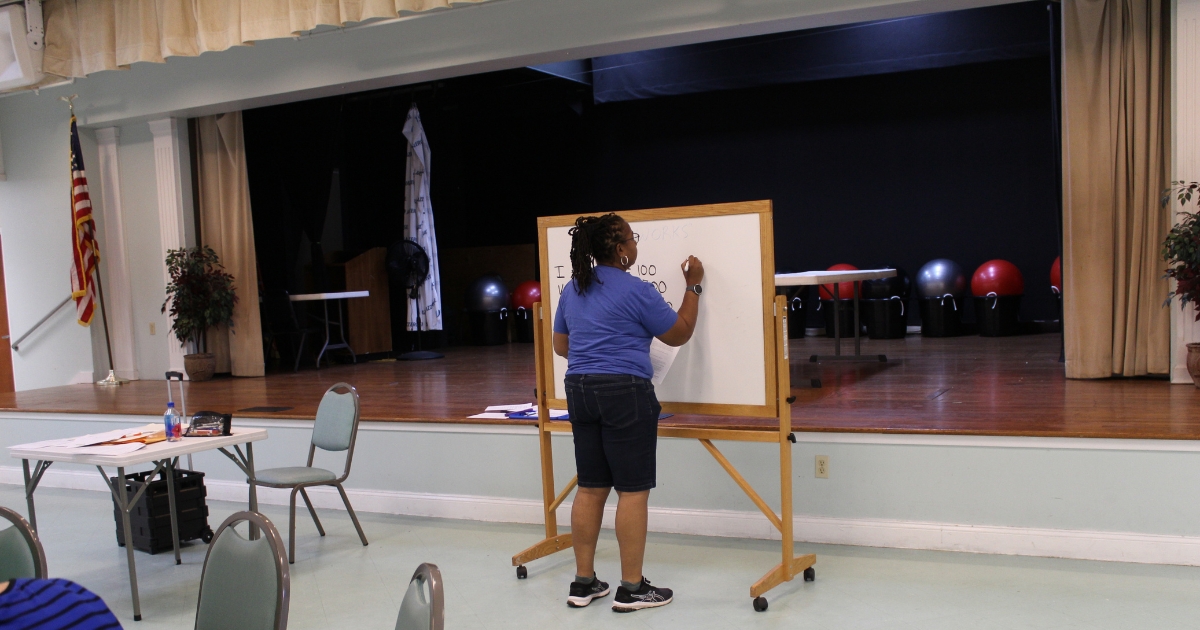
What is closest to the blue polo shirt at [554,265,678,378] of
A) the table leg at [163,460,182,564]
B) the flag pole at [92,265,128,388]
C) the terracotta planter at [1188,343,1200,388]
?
the table leg at [163,460,182,564]

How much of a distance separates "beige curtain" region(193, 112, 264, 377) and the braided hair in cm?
553

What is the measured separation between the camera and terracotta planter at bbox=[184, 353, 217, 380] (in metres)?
7.62

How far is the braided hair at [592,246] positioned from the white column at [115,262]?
638cm

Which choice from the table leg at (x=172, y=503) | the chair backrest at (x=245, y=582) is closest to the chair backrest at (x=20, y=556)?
the chair backrest at (x=245, y=582)

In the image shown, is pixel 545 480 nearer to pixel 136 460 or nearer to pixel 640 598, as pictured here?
pixel 640 598

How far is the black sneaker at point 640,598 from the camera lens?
310 cm

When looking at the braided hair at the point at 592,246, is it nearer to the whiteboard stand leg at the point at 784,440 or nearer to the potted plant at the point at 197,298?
the whiteboard stand leg at the point at 784,440

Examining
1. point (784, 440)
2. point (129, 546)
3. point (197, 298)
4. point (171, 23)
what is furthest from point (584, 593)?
point (197, 298)

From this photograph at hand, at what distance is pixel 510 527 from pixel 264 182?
18.3 ft

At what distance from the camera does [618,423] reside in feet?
9.87

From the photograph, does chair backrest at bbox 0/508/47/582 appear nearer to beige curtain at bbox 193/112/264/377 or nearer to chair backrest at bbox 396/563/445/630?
chair backrest at bbox 396/563/445/630

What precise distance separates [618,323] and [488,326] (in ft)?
23.5

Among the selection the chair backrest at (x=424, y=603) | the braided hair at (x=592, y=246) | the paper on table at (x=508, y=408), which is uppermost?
the braided hair at (x=592, y=246)

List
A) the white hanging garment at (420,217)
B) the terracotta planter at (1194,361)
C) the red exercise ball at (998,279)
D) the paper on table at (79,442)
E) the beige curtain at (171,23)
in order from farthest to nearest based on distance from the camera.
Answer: the white hanging garment at (420,217) < the red exercise ball at (998,279) < the beige curtain at (171,23) < the terracotta planter at (1194,361) < the paper on table at (79,442)
